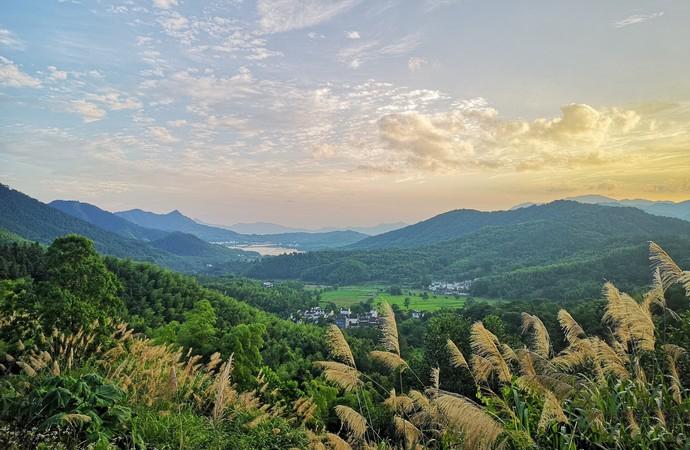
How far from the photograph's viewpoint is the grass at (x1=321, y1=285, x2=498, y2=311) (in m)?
77.5

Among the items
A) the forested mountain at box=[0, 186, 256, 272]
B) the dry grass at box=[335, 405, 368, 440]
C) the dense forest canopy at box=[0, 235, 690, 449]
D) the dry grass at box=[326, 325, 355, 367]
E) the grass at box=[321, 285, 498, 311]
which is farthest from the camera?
the forested mountain at box=[0, 186, 256, 272]

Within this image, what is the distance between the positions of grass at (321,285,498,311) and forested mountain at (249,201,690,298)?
12044 millimetres

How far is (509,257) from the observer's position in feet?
432

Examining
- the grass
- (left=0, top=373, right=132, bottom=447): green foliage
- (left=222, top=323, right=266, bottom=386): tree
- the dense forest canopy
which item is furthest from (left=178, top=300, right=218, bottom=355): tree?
the grass

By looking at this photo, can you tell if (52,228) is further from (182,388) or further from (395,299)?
(182,388)

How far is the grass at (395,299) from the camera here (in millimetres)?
77500

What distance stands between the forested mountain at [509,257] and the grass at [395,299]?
1204cm

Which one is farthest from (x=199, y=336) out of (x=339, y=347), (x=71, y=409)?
→ (x=339, y=347)

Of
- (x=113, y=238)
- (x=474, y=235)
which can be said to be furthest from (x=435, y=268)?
(x=113, y=238)

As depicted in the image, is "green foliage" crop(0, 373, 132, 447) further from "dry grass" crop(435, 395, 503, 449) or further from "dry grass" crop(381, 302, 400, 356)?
"dry grass" crop(435, 395, 503, 449)

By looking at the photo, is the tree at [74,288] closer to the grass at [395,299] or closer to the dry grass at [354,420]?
the dry grass at [354,420]

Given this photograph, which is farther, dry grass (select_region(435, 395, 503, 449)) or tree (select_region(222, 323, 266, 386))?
tree (select_region(222, 323, 266, 386))

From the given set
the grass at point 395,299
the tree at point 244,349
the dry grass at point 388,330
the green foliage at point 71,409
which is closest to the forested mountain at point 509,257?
the grass at point 395,299

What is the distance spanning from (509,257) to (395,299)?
60.2 meters
